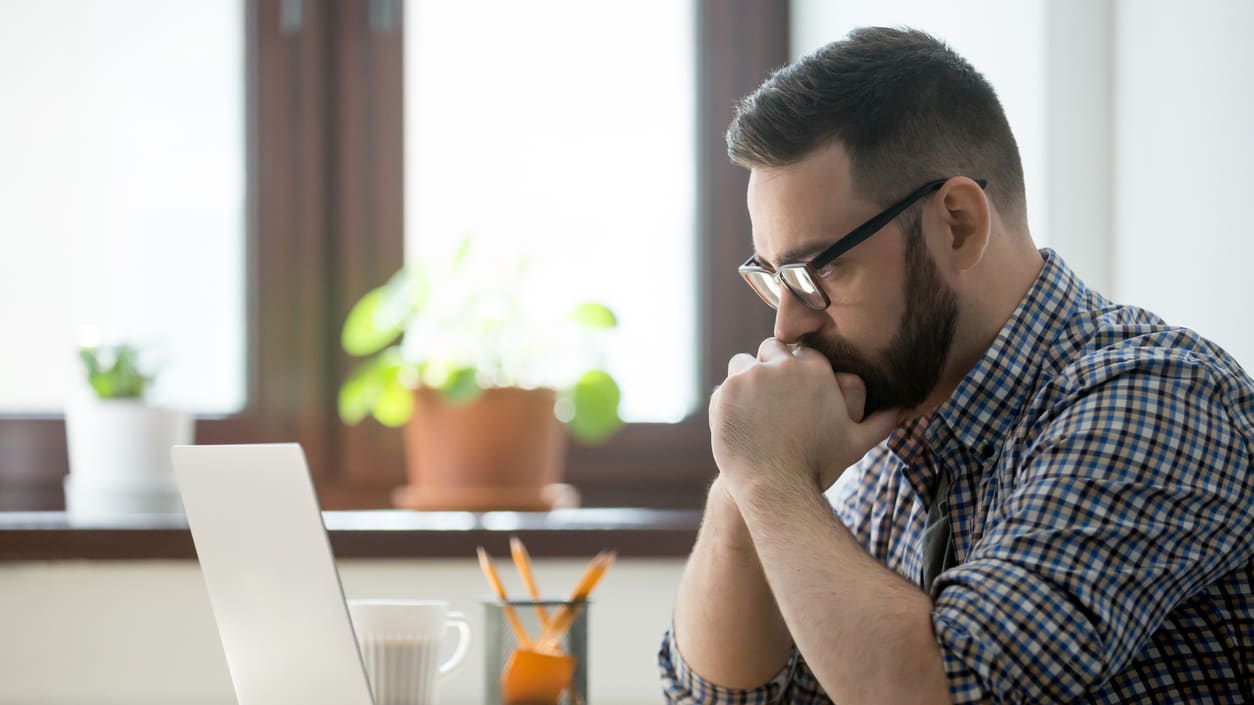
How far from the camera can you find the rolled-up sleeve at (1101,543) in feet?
3.20

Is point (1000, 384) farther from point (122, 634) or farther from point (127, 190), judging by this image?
point (127, 190)

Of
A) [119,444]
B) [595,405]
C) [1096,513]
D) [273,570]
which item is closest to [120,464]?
[119,444]

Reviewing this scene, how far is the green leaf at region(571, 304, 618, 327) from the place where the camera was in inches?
86.8

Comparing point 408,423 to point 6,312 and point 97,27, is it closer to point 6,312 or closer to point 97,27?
point 6,312

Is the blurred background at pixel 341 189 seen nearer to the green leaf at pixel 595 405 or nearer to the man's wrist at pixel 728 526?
the green leaf at pixel 595 405

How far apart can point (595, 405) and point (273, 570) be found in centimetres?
109

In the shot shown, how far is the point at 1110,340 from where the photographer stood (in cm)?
119

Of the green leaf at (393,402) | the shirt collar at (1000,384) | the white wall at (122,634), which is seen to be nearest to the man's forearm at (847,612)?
the shirt collar at (1000,384)

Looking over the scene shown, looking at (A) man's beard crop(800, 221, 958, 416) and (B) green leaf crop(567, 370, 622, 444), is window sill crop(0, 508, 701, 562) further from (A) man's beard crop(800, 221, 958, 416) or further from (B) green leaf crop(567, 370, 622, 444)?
(A) man's beard crop(800, 221, 958, 416)

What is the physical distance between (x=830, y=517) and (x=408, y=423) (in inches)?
50.0

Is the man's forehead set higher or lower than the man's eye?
higher

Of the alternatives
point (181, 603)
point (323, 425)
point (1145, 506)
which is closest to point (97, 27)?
point (323, 425)

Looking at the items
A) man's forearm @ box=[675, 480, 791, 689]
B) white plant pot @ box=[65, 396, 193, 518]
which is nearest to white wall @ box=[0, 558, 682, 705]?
white plant pot @ box=[65, 396, 193, 518]

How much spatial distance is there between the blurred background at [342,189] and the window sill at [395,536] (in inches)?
11.5
